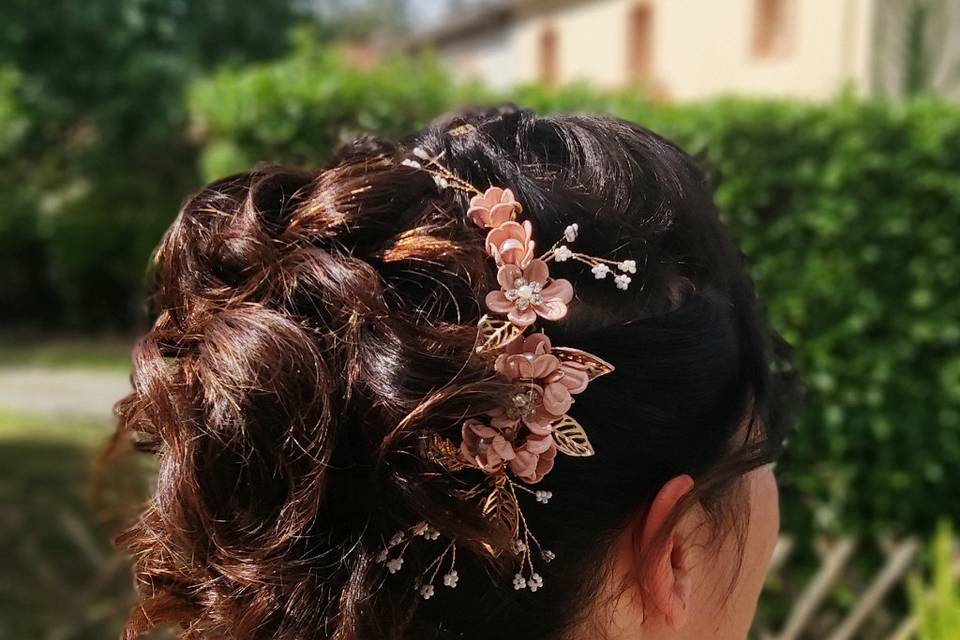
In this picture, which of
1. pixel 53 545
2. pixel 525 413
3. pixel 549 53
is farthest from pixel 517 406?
pixel 549 53

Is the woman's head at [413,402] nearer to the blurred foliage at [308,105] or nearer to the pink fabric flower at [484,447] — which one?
the pink fabric flower at [484,447]

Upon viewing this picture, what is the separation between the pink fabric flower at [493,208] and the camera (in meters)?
0.94

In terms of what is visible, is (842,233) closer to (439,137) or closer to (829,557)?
(829,557)

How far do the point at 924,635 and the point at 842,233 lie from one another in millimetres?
1559

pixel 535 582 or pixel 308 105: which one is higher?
pixel 535 582

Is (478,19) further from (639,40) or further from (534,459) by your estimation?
(534,459)

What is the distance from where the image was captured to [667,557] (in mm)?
1008

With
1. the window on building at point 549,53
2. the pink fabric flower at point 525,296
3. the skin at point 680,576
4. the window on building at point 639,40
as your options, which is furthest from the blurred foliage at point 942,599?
the window on building at point 549,53

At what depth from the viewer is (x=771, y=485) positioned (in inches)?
47.5

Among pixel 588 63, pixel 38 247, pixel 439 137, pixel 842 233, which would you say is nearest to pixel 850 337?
pixel 842 233

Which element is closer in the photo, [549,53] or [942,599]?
[942,599]

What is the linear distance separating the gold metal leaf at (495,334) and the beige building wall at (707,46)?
236 inches

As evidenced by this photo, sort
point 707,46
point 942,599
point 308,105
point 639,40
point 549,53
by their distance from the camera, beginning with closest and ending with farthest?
point 942,599
point 308,105
point 707,46
point 639,40
point 549,53

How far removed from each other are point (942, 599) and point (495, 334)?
2.49 meters
